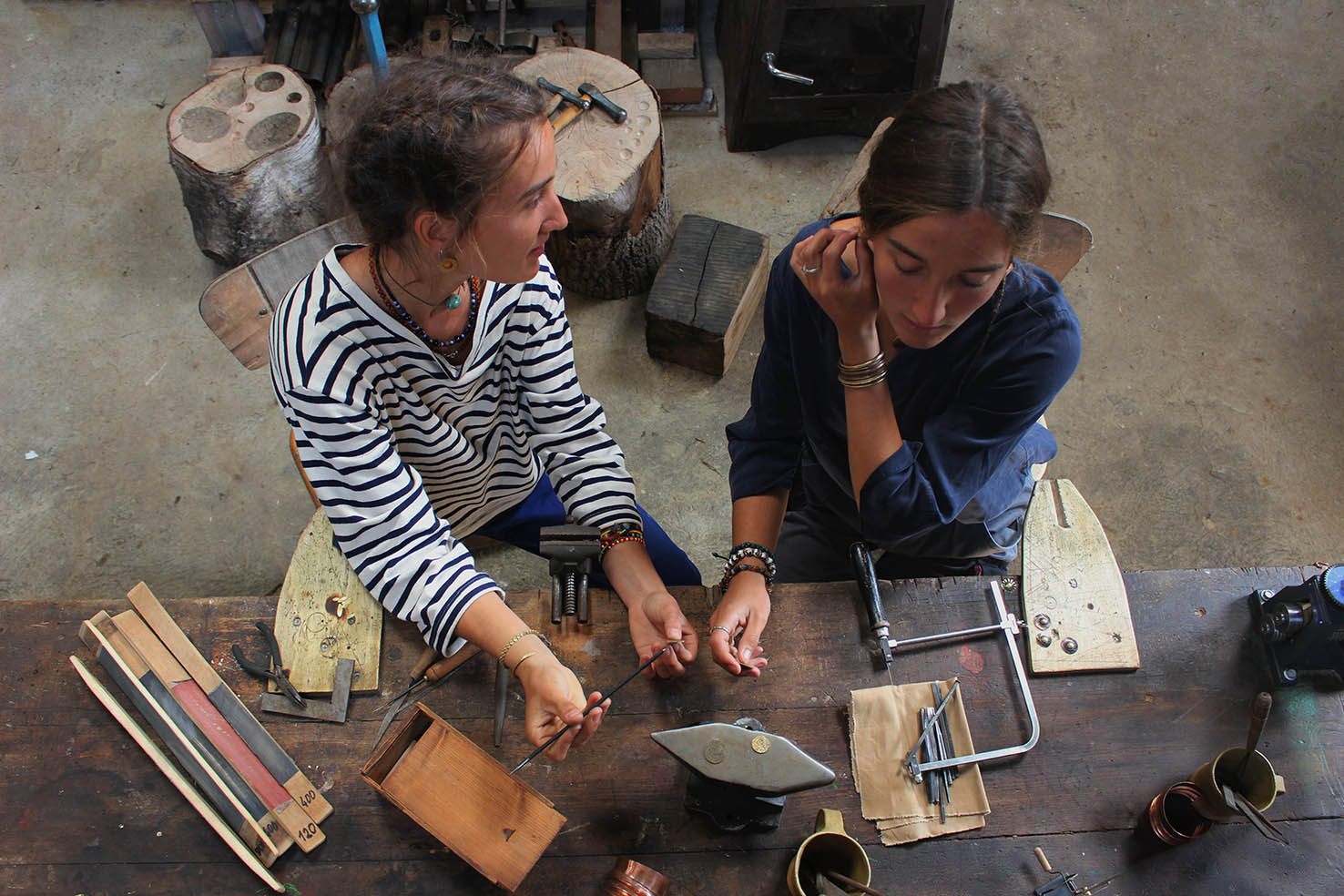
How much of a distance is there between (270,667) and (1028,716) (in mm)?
1506

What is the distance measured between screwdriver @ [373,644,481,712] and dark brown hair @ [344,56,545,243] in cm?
83

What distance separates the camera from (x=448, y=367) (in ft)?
5.90

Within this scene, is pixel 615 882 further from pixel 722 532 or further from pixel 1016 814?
pixel 722 532

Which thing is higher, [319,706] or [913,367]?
[913,367]

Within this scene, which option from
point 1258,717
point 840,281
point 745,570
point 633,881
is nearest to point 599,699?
point 633,881

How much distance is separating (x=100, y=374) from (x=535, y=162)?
287cm

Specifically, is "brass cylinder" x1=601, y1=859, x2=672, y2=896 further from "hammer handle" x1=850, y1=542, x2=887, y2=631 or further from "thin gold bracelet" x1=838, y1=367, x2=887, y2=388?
"thin gold bracelet" x1=838, y1=367, x2=887, y2=388

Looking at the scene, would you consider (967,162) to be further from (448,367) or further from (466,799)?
(466,799)

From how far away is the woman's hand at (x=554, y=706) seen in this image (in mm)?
1625

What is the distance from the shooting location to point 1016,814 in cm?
163

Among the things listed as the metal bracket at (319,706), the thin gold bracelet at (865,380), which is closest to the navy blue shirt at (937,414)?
the thin gold bracelet at (865,380)

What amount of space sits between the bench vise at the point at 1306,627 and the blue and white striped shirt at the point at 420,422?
134 centimetres

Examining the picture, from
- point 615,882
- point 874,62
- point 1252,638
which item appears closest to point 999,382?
point 1252,638

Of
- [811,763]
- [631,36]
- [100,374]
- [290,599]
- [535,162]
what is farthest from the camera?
[631,36]
